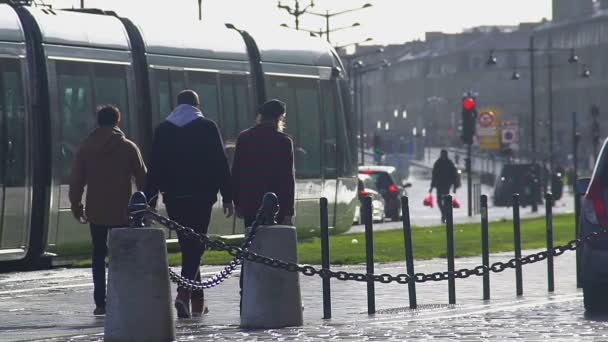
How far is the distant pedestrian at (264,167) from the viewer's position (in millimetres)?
15250

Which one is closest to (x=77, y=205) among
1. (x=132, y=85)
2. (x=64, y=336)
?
(x=64, y=336)

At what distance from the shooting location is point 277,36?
1096 inches

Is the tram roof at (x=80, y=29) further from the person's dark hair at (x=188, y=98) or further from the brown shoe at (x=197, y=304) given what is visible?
the brown shoe at (x=197, y=304)

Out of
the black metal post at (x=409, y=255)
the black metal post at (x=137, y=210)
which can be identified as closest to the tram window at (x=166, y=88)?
the black metal post at (x=409, y=255)

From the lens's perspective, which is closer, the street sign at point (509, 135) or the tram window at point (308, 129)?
the tram window at point (308, 129)

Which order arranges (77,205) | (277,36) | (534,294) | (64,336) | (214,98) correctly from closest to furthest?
(64,336)
(77,205)
(534,294)
(214,98)
(277,36)

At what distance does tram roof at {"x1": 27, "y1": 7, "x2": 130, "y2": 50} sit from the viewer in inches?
871

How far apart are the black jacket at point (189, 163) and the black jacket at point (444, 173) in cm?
3155

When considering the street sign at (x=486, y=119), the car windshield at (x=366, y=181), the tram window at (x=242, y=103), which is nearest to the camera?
the tram window at (x=242, y=103)

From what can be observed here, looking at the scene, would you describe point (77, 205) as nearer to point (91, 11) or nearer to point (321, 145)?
point (91, 11)

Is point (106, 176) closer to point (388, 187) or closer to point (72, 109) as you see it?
point (72, 109)

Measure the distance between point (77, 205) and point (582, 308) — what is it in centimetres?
399

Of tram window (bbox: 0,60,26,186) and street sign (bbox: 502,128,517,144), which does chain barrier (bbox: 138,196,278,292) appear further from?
street sign (bbox: 502,128,517,144)

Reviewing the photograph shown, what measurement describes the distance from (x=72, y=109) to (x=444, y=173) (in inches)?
992
